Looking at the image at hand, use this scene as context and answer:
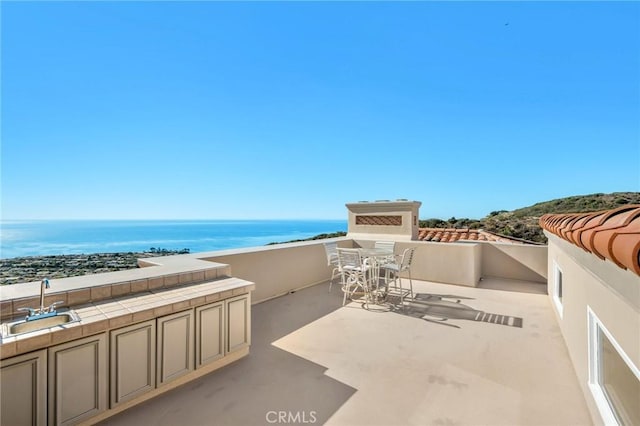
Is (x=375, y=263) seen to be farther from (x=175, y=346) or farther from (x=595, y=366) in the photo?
(x=175, y=346)

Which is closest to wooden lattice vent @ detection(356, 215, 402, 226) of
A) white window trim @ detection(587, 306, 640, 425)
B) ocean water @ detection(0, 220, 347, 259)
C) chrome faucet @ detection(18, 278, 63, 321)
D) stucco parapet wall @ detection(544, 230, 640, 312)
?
ocean water @ detection(0, 220, 347, 259)

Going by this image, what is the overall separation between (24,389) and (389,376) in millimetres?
2589

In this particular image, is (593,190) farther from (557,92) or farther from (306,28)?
(306,28)

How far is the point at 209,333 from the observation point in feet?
8.41

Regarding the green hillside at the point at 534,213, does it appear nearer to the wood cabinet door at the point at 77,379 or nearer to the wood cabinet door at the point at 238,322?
the wood cabinet door at the point at 238,322

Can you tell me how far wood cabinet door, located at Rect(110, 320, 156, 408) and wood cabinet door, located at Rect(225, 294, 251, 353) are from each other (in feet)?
2.22

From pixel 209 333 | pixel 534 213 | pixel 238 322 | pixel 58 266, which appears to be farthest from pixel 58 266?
pixel 534 213

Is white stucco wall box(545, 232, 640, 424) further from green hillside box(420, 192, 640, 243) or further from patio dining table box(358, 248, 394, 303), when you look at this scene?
green hillside box(420, 192, 640, 243)

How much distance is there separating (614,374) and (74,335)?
12.2ft

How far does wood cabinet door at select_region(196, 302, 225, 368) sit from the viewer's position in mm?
2487

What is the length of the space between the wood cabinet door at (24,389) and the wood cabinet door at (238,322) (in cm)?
128

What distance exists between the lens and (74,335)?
5.87 feet

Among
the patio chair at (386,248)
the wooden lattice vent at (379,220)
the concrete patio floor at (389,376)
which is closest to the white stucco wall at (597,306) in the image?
the concrete patio floor at (389,376)

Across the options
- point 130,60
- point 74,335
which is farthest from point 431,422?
point 130,60
